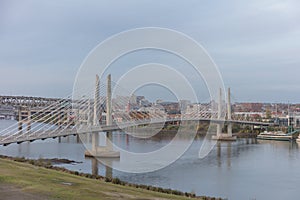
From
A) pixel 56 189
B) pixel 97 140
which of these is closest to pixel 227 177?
pixel 97 140

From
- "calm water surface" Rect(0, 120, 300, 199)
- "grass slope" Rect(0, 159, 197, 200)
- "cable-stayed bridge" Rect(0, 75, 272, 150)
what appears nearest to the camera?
"grass slope" Rect(0, 159, 197, 200)

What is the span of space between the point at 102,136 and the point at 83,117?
4.47 m

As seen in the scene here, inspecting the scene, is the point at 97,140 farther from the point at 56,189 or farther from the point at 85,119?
the point at 56,189

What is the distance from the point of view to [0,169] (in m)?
7.46

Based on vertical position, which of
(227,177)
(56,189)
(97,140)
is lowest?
(227,177)

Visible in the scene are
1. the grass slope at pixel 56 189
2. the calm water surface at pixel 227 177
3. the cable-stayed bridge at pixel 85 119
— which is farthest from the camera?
the cable-stayed bridge at pixel 85 119

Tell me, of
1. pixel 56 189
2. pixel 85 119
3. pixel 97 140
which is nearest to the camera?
pixel 56 189

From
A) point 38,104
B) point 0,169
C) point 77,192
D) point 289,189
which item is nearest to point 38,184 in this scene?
point 77,192

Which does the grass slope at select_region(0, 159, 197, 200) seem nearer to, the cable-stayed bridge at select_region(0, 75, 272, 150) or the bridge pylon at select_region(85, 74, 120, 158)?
the cable-stayed bridge at select_region(0, 75, 272, 150)

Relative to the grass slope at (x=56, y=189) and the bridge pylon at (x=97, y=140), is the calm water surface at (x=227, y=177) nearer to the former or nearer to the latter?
the bridge pylon at (x=97, y=140)

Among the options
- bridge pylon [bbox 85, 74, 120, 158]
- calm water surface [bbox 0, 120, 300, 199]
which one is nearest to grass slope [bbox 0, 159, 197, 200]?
calm water surface [bbox 0, 120, 300, 199]

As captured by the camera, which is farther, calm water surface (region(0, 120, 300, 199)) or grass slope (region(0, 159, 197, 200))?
calm water surface (region(0, 120, 300, 199))

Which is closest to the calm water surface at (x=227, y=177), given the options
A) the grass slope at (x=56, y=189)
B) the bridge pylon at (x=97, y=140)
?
the bridge pylon at (x=97, y=140)

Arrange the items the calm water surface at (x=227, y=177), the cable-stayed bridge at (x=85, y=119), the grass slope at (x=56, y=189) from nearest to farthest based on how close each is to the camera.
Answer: the grass slope at (x=56, y=189), the calm water surface at (x=227, y=177), the cable-stayed bridge at (x=85, y=119)
